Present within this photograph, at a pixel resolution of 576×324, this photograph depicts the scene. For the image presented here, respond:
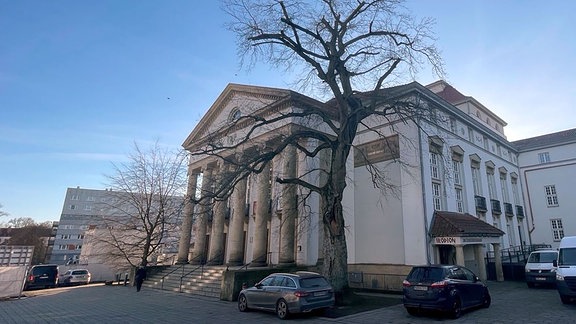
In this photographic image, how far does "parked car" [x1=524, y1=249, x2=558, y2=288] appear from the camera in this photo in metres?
16.6

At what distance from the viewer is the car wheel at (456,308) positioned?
10.4m

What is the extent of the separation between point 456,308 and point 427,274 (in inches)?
49.4

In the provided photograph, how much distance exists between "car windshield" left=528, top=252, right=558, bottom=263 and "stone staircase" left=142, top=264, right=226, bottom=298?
16947 mm

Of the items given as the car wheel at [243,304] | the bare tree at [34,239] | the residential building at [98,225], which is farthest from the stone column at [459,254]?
the bare tree at [34,239]

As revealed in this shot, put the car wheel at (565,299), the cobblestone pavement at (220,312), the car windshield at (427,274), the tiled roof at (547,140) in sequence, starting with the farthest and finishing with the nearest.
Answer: the tiled roof at (547,140), the car wheel at (565,299), the car windshield at (427,274), the cobblestone pavement at (220,312)

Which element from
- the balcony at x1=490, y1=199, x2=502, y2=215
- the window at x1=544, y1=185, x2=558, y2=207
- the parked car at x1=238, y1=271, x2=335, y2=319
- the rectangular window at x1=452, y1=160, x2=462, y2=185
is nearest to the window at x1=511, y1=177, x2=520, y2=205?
the window at x1=544, y1=185, x2=558, y2=207

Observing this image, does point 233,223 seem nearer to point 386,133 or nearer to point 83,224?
point 386,133

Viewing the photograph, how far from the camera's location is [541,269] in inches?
667

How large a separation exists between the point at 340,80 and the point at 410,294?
9.87 metres

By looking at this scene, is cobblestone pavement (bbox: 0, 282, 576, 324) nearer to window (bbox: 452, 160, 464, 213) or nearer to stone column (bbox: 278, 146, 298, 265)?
stone column (bbox: 278, 146, 298, 265)

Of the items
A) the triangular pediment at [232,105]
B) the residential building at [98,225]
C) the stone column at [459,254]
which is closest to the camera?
the stone column at [459,254]

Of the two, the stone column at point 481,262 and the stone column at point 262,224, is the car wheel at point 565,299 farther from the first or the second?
the stone column at point 262,224

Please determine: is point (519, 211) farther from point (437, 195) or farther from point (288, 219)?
point (288, 219)

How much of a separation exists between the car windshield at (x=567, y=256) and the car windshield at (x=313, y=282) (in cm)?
879
